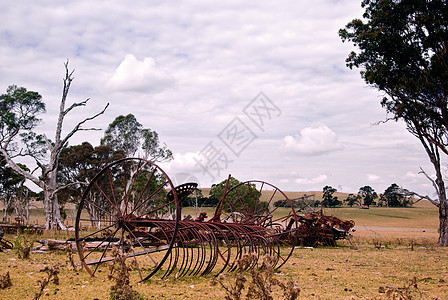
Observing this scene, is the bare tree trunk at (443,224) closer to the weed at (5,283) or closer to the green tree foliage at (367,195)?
the weed at (5,283)

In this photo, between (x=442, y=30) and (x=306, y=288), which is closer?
(x=306, y=288)

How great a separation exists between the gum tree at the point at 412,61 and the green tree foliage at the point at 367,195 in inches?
2743

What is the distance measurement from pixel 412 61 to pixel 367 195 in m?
75.7

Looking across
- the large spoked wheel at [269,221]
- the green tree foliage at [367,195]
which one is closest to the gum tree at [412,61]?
the large spoked wheel at [269,221]

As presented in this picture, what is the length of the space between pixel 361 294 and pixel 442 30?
16.6 m

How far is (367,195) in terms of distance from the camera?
9025cm

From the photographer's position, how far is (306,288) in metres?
7.38

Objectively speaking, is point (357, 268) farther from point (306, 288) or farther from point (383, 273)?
point (306, 288)

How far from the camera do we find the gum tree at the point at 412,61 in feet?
61.9

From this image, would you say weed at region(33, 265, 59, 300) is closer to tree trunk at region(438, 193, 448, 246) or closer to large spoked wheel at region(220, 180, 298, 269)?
large spoked wheel at region(220, 180, 298, 269)

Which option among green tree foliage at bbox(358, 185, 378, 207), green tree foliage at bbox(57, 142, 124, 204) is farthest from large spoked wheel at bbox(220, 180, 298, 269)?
green tree foliage at bbox(358, 185, 378, 207)

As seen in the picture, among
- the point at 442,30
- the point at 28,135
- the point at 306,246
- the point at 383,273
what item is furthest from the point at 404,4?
the point at 28,135

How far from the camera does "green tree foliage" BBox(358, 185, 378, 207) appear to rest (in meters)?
88.2

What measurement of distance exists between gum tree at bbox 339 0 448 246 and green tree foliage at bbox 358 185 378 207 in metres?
69.7
